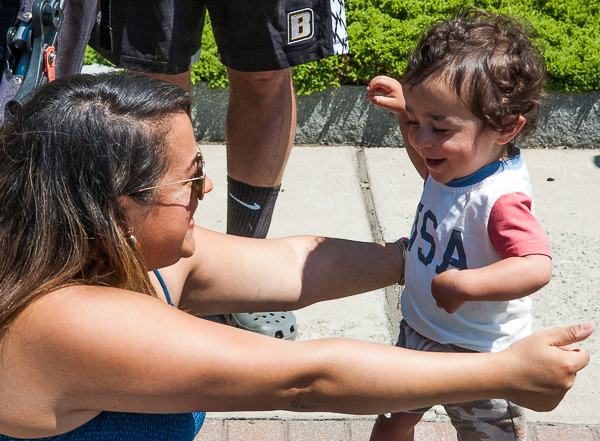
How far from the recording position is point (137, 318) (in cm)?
130

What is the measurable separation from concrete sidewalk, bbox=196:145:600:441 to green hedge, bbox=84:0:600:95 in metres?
0.43

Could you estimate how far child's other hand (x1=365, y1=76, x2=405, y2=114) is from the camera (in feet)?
6.54

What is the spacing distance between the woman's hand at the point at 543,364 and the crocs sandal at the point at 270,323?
1318 millimetres

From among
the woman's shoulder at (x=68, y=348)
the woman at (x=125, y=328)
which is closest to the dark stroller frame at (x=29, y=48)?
the woman at (x=125, y=328)

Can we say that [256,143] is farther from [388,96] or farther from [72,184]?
[72,184]

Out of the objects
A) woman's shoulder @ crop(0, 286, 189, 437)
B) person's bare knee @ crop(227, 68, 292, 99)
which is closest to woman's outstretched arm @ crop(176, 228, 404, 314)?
woman's shoulder @ crop(0, 286, 189, 437)

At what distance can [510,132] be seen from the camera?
171 centimetres

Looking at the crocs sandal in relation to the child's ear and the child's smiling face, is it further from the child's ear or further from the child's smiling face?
the child's ear

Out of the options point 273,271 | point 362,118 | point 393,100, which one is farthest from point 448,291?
point 362,118

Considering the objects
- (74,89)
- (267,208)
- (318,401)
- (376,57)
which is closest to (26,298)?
(74,89)

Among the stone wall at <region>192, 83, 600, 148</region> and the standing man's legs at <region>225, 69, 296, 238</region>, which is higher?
the standing man's legs at <region>225, 69, 296, 238</region>

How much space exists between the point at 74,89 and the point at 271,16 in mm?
1235

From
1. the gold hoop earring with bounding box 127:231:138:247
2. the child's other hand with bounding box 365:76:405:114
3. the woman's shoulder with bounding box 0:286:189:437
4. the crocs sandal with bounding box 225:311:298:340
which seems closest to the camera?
the woman's shoulder with bounding box 0:286:189:437

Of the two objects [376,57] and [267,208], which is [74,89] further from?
[376,57]
